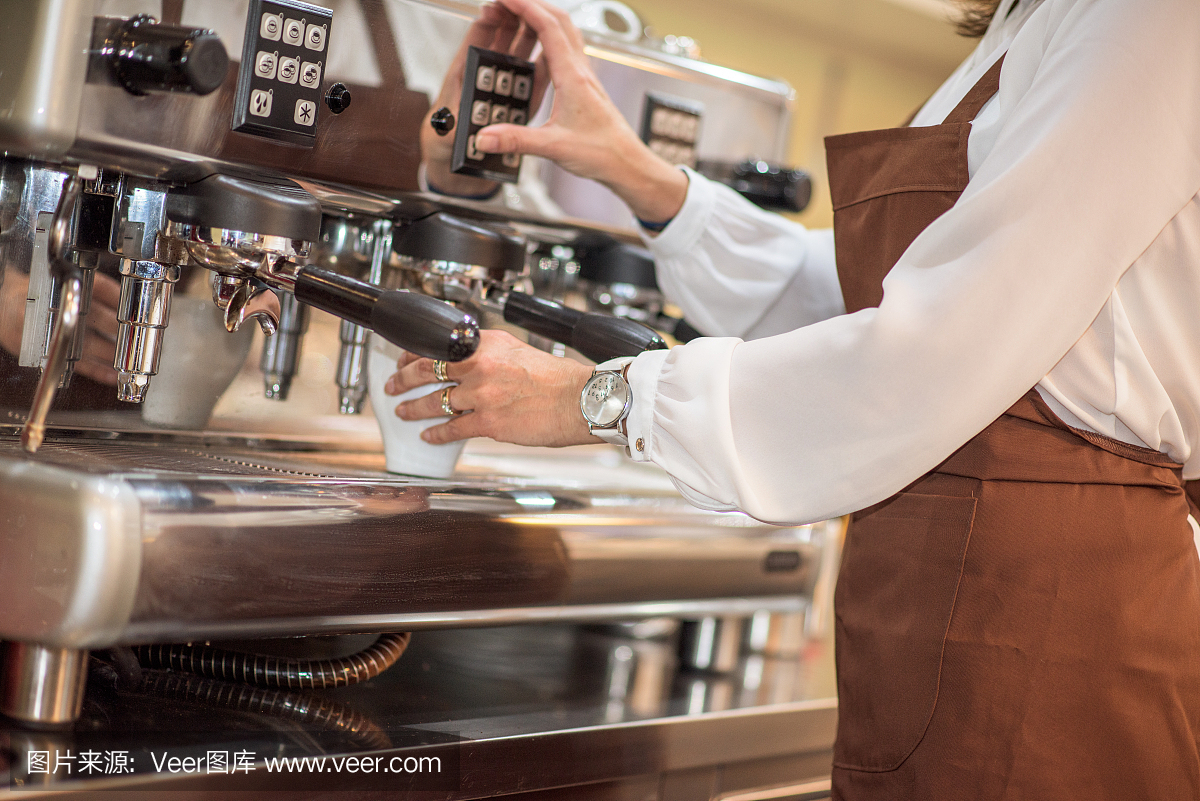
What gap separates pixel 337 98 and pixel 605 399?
29 centimetres

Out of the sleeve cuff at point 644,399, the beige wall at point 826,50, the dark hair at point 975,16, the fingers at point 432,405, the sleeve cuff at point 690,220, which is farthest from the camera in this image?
the beige wall at point 826,50

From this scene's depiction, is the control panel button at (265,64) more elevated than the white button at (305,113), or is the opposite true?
the control panel button at (265,64)

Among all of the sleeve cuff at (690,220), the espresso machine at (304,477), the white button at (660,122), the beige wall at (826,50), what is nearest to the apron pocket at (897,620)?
the espresso machine at (304,477)

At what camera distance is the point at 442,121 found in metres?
0.86

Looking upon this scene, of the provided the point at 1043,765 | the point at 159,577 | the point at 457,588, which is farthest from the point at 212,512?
the point at 1043,765

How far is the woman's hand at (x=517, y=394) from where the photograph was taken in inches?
30.0

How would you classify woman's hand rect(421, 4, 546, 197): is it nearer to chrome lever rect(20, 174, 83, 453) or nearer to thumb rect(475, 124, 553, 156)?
thumb rect(475, 124, 553, 156)

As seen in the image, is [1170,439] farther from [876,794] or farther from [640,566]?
[640,566]

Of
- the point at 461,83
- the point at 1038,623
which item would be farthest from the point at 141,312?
the point at 1038,623

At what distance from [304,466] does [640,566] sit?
0.91ft

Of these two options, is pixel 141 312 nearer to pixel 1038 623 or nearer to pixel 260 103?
pixel 260 103

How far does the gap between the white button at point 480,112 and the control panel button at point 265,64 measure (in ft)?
0.58

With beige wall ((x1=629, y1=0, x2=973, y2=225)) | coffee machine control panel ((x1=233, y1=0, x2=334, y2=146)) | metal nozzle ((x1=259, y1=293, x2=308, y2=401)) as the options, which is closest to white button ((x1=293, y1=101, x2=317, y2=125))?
coffee machine control panel ((x1=233, y1=0, x2=334, y2=146))

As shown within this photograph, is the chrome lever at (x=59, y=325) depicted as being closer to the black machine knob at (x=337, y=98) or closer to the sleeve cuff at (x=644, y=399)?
the black machine knob at (x=337, y=98)
